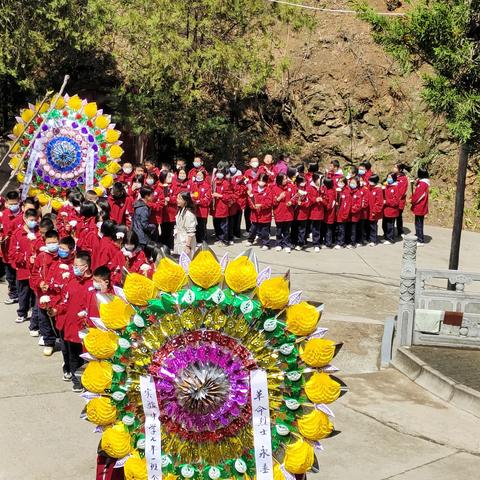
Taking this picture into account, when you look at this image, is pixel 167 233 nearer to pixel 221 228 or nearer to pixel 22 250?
pixel 221 228

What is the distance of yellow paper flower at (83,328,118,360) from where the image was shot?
16.9 ft

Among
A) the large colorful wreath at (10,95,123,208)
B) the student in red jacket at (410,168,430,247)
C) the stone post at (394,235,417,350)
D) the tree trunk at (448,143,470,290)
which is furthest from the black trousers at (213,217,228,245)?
the stone post at (394,235,417,350)

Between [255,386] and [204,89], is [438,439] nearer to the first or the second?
[255,386]

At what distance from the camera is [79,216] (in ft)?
40.1

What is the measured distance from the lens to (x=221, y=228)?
641 inches

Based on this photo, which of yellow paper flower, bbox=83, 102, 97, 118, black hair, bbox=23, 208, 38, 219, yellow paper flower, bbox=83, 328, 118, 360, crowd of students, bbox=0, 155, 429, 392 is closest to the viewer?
yellow paper flower, bbox=83, 328, 118, 360

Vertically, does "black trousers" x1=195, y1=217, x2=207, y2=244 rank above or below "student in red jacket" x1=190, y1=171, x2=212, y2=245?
below

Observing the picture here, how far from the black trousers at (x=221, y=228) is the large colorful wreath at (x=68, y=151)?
2.60 meters

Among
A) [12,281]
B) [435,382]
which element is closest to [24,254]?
[12,281]

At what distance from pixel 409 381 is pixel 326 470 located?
2615 millimetres

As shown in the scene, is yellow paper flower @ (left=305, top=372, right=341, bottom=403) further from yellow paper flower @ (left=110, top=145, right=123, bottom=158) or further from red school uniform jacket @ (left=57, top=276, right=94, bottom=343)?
yellow paper flower @ (left=110, top=145, right=123, bottom=158)

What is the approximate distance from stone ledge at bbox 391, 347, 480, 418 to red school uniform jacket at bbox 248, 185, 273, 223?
5.89m

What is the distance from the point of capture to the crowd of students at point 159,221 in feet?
31.0

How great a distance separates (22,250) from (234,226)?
637 cm
